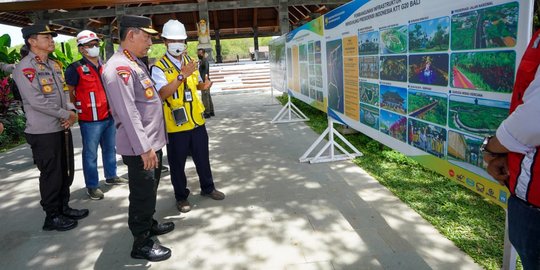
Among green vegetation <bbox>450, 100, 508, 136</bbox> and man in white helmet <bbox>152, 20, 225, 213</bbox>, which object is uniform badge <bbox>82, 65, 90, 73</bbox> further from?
green vegetation <bbox>450, 100, 508, 136</bbox>

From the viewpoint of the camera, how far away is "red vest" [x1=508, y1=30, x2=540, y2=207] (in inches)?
Result: 52.5

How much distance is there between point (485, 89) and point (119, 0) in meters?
13.0

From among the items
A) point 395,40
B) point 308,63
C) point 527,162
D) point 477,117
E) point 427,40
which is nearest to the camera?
point 527,162

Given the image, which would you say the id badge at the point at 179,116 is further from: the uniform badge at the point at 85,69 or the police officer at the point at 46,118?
the uniform badge at the point at 85,69

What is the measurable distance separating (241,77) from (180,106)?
48.4 feet

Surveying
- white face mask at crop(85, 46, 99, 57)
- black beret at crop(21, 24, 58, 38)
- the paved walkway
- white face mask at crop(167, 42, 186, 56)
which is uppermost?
black beret at crop(21, 24, 58, 38)

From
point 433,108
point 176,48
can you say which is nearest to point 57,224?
point 176,48

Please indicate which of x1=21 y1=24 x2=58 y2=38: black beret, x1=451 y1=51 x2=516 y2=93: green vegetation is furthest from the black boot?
x1=451 y1=51 x2=516 y2=93: green vegetation

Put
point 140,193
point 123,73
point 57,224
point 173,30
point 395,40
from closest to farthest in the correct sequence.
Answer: point 123,73 < point 140,193 < point 395,40 < point 173,30 < point 57,224

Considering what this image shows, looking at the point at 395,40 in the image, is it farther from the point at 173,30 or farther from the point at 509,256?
the point at 173,30

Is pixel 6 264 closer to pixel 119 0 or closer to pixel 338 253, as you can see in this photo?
pixel 338 253

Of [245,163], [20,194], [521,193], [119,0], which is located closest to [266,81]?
[119,0]

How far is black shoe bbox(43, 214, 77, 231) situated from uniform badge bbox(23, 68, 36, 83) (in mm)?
1262

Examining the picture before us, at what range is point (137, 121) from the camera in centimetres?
260
